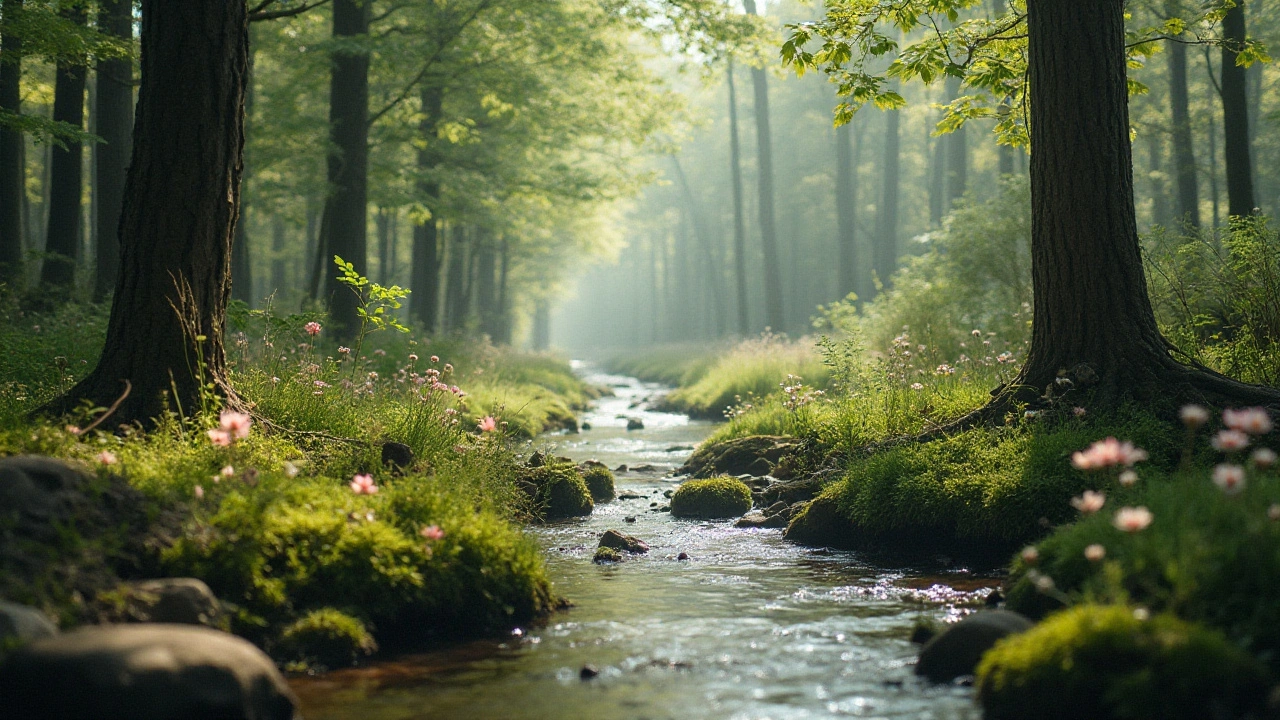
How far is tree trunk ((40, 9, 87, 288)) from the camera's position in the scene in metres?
14.7

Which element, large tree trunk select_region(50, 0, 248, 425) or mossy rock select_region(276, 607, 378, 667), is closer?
mossy rock select_region(276, 607, 378, 667)

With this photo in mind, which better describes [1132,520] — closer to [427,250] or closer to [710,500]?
[710,500]

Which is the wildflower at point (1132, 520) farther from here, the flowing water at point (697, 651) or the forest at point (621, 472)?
the flowing water at point (697, 651)

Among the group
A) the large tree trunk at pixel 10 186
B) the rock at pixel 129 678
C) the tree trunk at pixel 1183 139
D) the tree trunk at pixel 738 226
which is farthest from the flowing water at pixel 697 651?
the tree trunk at pixel 738 226

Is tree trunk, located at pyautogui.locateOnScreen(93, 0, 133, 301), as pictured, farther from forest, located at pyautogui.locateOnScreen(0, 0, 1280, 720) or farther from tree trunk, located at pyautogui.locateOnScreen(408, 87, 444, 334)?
tree trunk, located at pyautogui.locateOnScreen(408, 87, 444, 334)

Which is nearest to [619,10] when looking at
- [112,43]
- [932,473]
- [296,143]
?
[296,143]

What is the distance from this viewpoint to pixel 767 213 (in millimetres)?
32031

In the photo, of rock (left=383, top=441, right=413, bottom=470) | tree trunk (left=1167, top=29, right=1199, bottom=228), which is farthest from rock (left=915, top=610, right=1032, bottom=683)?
tree trunk (left=1167, top=29, right=1199, bottom=228)

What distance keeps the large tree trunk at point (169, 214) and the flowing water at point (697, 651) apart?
3018mm

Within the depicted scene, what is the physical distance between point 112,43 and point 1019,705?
11.8 metres

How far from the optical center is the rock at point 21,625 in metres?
3.65

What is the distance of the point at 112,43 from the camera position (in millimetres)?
11180

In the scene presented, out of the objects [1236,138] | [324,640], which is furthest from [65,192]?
[1236,138]

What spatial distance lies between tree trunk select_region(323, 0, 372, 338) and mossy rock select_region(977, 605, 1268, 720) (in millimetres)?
12130
